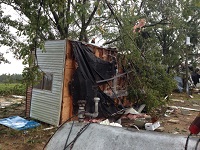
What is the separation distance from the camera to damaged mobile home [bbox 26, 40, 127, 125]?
669 cm

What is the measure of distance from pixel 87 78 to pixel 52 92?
1296mm

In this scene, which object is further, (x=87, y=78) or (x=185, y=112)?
(x=185, y=112)

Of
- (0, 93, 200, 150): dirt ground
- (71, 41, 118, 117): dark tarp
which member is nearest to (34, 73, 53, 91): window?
(71, 41, 118, 117): dark tarp

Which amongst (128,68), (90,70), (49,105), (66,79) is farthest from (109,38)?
(49,105)

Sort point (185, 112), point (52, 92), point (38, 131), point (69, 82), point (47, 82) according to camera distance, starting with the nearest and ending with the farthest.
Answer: point (38, 131) < point (69, 82) < point (52, 92) < point (47, 82) < point (185, 112)

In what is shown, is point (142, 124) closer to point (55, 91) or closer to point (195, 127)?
point (55, 91)

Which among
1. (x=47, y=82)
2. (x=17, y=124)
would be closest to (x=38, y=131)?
(x=17, y=124)

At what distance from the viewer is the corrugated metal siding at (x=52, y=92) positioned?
22.2ft

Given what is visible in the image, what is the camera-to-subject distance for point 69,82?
6.83 metres

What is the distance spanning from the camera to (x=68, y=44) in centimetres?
673

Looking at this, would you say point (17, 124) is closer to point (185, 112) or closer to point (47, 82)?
point (47, 82)

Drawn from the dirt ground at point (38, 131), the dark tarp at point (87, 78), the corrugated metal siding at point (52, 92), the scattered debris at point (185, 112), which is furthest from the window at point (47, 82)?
the scattered debris at point (185, 112)

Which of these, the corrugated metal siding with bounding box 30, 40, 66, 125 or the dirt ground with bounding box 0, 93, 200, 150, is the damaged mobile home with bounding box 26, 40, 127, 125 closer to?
the corrugated metal siding with bounding box 30, 40, 66, 125

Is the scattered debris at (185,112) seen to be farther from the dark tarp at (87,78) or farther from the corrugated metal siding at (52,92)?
the corrugated metal siding at (52,92)
